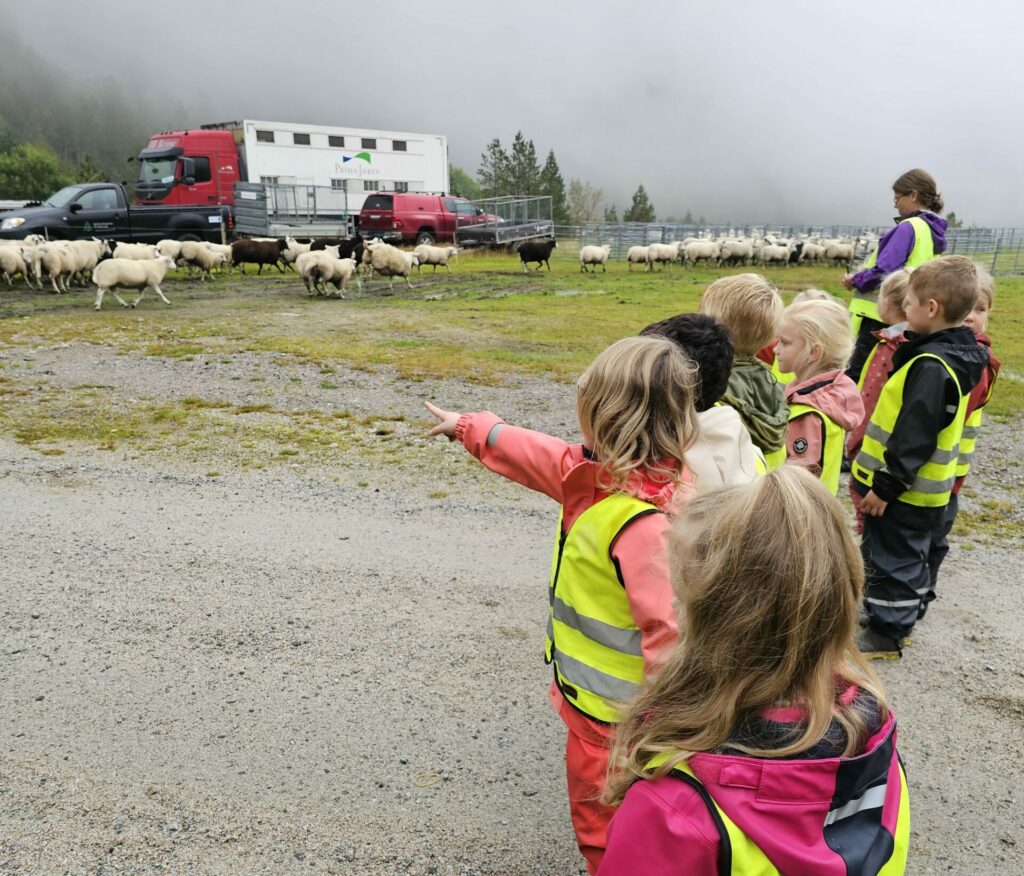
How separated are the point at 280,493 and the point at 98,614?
1772mm

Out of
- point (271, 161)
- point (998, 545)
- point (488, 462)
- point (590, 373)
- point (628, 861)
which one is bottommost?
point (998, 545)

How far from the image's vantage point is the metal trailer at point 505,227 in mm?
30781

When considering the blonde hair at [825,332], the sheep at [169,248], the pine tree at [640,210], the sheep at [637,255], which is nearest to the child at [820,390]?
the blonde hair at [825,332]

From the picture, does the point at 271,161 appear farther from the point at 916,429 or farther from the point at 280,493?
the point at 916,429

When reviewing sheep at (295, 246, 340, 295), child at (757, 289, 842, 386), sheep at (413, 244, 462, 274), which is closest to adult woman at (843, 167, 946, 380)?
child at (757, 289, 842, 386)

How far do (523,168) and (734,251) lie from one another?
5444 centimetres

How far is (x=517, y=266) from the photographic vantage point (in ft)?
93.5

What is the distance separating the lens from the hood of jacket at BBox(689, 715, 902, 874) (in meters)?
1.08

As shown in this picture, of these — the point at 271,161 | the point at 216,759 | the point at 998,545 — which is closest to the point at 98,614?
the point at 216,759

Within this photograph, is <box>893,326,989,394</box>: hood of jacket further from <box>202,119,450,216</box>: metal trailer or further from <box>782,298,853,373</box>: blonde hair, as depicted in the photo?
<box>202,119,450,216</box>: metal trailer

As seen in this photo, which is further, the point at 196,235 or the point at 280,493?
the point at 196,235

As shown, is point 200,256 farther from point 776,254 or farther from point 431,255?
point 776,254

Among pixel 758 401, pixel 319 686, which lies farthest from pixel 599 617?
pixel 319 686

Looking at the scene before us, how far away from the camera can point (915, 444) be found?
3.18m
